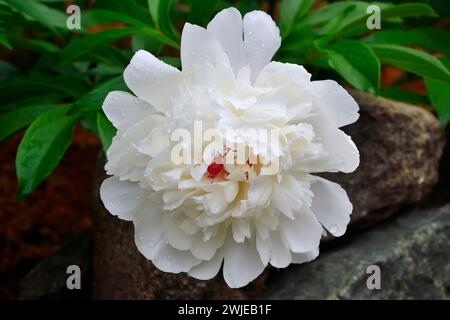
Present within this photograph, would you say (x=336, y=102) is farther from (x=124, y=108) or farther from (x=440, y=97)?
(x=440, y=97)

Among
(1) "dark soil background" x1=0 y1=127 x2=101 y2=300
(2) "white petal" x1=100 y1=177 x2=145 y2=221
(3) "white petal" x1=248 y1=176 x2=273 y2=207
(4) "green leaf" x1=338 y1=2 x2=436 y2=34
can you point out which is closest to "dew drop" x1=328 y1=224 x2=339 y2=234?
(3) "white petal" x1=248 y1=176 x2=273 y2=207

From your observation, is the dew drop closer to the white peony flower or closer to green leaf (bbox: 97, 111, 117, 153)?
the white peony flower

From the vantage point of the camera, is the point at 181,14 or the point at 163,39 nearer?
the point at 163,39

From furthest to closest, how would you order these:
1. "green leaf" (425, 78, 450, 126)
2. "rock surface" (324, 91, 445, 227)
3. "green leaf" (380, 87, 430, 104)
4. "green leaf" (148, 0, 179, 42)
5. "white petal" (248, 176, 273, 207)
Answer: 1. "green leaf" (380, 87, 430, 104)
2. "rock surface" (324, 91, 445, 227)
3. "green leaf" (425, 78, 450, 126)
4. "green leaf" (148, 0, 179, 42)
5. "white petal" (248, 176, 273, 207)
